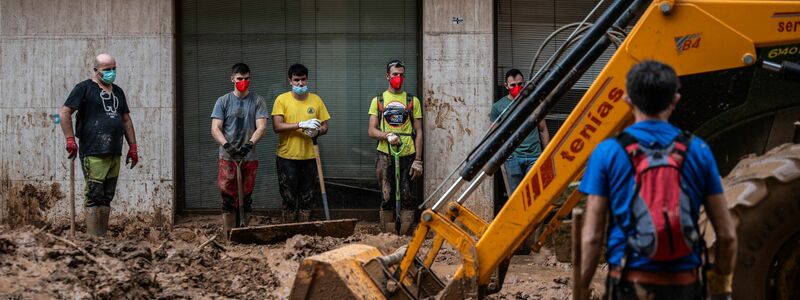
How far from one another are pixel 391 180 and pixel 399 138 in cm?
50

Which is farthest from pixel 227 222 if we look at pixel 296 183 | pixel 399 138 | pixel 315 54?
pixel 315 54

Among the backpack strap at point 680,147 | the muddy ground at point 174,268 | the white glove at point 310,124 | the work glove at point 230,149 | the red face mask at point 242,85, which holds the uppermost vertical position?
the red face mask at point 242,85

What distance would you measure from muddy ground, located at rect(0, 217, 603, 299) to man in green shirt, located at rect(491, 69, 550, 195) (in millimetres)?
869

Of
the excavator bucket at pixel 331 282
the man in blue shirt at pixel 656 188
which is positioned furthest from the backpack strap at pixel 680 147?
the excavator bucket at pixel 331 282

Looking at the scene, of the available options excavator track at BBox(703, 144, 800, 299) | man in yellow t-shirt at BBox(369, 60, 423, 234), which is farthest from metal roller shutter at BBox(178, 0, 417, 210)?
excavator track at BBox(703, 144, 800, 299)

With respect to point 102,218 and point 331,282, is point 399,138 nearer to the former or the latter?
point 102,218

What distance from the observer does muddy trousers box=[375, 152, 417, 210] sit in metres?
12.3

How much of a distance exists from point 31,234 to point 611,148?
18.2 ft

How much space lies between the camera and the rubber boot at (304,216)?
39.5 feet

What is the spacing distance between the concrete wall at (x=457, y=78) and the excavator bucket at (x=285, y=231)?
79.8 inches

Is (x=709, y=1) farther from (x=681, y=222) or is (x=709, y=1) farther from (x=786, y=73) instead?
(x=681, y=222)

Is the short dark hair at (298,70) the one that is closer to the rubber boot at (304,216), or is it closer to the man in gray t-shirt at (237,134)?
the man in gray t-shirt at (237,134)

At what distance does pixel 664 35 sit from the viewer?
19.9 feet

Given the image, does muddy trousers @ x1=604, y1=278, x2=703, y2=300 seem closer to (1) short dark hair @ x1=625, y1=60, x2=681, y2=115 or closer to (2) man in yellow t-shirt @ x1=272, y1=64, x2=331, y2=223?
(1) short dark hair @ x1=625, y1=60, x2=681, y2=115
